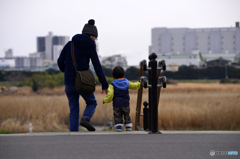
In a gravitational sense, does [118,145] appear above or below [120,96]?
below

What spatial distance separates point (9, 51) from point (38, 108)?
466 ft

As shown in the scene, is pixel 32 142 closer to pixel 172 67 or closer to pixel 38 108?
pixel 38 108

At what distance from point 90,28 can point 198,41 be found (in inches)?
3937

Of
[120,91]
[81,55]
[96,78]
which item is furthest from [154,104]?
[96,78]

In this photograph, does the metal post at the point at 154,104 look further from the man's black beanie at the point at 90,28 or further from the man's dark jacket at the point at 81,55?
the man's black beanie at the point at 90,28

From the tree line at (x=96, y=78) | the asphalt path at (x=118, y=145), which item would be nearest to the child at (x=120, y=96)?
the asphalt path at (x=118, y=145)

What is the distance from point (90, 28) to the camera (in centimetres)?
499

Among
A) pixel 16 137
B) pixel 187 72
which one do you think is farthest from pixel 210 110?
pixel 187 72

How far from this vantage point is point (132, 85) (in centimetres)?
519

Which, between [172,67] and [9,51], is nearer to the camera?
[172,67]

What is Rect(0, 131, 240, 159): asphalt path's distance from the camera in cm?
311

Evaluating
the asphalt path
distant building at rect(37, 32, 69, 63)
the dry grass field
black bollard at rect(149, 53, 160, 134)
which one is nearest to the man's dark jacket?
black bollard at rect(149, 53, 160, 134)

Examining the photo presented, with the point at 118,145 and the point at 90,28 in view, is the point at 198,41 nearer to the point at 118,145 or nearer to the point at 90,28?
the point at 90,28

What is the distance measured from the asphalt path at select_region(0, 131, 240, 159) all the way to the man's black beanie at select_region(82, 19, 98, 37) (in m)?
1.48
